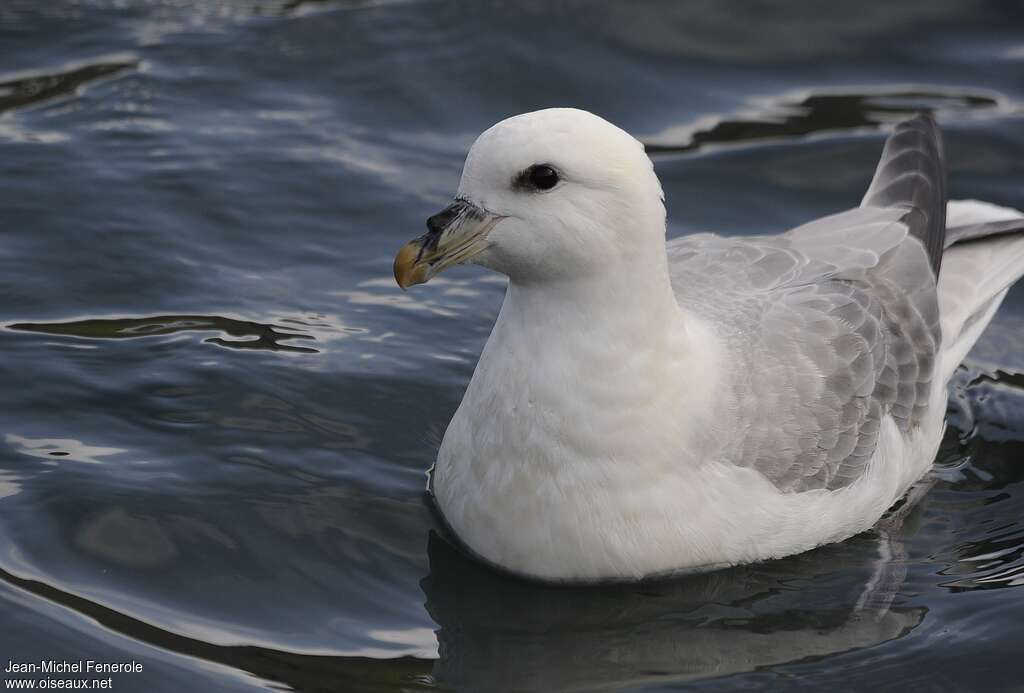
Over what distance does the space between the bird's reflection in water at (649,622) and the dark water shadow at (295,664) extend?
4.8 inches

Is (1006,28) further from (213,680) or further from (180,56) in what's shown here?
(213,680)

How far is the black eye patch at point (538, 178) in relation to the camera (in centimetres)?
480

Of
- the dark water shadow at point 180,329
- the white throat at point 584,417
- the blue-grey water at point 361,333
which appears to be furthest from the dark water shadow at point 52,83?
the white throat at point 584,417

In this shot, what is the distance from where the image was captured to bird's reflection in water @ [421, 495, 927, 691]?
16.3 feet

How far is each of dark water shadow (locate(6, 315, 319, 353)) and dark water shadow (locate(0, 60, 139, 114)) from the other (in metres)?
2.18

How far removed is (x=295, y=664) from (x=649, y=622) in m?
1.16

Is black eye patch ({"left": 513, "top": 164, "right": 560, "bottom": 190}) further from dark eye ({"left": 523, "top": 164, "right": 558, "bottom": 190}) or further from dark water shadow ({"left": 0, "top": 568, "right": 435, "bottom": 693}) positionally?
dark water shadow ({"left": 0, "top": 568, "right": 435, "bottom": 693})

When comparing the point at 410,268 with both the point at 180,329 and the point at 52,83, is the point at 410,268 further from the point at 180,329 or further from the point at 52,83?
the point at 52,83

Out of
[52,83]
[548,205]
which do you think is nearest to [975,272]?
[548,205]

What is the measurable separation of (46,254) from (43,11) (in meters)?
2.68

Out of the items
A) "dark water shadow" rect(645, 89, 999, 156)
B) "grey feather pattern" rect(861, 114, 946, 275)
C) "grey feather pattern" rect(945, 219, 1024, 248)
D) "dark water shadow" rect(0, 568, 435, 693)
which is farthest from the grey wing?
"dark water shadow" rect(645, 89, 999, 156)

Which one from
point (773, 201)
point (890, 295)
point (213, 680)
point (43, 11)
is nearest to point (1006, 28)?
point (773, 201)

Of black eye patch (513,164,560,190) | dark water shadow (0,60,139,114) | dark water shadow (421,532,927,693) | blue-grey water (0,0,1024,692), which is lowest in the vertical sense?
dark water shadow (421,532,927,693)

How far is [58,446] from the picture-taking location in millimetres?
5879
